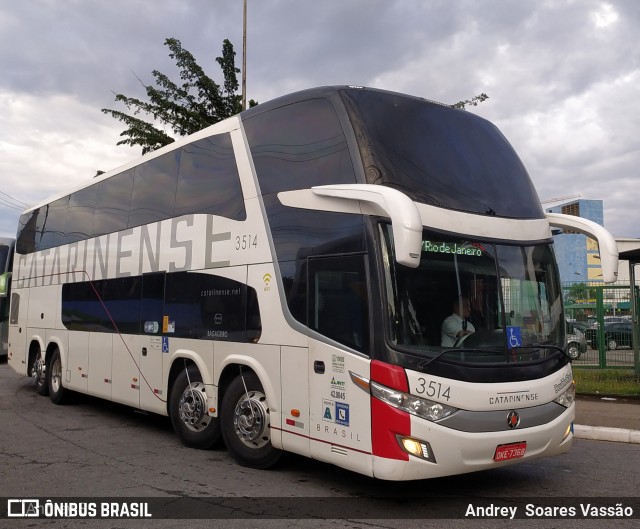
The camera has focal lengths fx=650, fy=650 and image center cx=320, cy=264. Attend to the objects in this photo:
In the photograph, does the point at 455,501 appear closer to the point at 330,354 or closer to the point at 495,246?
the point at 330,354

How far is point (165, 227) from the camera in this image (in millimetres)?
9141

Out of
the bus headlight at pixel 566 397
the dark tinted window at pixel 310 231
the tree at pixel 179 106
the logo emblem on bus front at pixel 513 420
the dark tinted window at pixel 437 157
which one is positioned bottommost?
Result: the logo emblem on bus front at pixel 513 420

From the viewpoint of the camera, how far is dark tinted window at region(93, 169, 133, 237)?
10.4 meters

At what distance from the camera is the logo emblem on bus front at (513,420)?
576cm

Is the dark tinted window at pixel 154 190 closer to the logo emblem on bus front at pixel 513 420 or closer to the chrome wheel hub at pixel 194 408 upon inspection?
the chrome wheel hub at pixel 194 408

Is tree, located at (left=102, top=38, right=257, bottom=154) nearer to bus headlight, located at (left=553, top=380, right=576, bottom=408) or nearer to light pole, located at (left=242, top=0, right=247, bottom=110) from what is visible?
light pole, located at (left=242, top=0, right=247, bottom=110)

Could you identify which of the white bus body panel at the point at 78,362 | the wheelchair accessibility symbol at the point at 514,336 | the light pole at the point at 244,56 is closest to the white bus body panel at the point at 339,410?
the wheelchair accessibility symbol at the point at 514,336

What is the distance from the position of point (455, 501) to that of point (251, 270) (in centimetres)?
324

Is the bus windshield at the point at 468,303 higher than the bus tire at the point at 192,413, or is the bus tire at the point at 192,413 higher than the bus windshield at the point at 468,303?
the bus windshield at the point at 468,303

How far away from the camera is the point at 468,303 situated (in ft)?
19.4

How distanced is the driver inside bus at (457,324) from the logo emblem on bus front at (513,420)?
0.81 metres

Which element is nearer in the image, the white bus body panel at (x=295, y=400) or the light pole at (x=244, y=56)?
the white bus body panel at (x=295, y=400)

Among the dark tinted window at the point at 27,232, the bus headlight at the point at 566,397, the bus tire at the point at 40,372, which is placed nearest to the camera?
the bus headlight at the point at 566,397

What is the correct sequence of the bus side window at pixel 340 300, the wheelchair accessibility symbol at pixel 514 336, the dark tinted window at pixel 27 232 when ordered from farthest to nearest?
1. the dark tinted window at pixel 27 232
2. the wheelchair accessibility symbol at pixel 514 336
3. the bus side window at pixel 340 300
